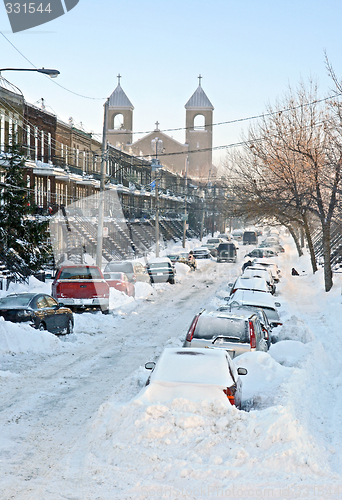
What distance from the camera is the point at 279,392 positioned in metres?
9.63

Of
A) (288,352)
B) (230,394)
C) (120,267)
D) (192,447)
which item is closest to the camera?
(192,447)

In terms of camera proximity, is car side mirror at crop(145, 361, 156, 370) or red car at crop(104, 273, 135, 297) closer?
car side mirror at crop(145, 361, 156, 370)

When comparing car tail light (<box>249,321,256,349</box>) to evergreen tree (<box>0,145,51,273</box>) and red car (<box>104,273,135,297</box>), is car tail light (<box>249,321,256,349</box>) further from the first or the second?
evergreen tree (<box>0,145,51,273</box>)

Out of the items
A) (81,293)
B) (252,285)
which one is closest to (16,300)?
(81,293)

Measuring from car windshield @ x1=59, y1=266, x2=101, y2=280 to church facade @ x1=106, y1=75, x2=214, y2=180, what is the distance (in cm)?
8099

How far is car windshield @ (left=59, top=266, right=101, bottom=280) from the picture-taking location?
65.3 ft

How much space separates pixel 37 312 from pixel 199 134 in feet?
315

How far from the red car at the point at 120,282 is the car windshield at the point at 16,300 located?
8.79 m

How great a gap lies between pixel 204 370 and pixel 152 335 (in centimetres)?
848

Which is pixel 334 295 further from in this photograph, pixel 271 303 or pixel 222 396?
pixel 222 396

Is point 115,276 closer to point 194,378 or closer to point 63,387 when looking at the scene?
point 63,387

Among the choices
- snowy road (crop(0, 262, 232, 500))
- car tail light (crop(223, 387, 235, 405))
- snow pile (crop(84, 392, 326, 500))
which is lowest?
snowy road (crop(0, 262, 232, 500))

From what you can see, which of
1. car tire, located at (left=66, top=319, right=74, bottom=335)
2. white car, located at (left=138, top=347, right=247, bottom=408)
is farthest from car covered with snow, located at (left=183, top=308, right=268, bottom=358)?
car tire, located at (left=66, top=319, right=74, bottom=335)

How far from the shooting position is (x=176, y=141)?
10338 centimetres
